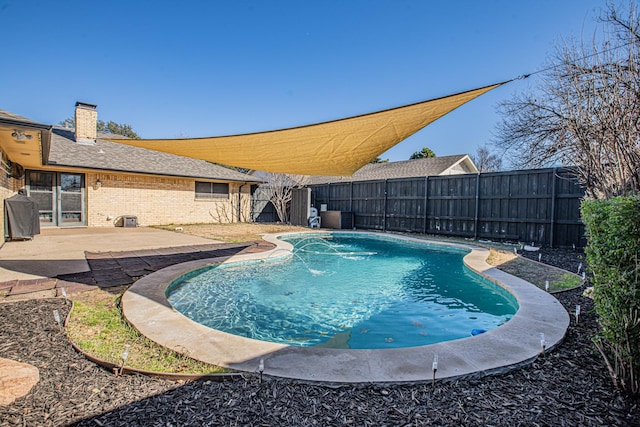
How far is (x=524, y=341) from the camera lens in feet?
9.20

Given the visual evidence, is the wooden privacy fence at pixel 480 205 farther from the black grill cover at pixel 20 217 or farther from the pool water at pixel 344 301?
the black grill cover at pixel 20 217

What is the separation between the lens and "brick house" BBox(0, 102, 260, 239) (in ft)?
37.1

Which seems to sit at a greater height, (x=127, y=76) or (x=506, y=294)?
(x=127, y=76)

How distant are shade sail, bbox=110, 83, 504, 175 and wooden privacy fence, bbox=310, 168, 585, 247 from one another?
5.78 m

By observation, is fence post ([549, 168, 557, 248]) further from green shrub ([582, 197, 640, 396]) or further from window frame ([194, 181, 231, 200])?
window frame ([194, 181, 231, 200])

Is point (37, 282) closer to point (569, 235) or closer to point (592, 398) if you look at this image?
point (592, 398)

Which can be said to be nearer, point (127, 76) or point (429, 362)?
point (429, 362)

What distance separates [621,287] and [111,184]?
15131 millimetres

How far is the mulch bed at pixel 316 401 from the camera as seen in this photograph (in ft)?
5.83

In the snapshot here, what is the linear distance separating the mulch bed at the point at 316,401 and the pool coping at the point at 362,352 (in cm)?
10

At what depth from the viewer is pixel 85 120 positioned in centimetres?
1298

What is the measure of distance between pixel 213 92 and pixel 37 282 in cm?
1064

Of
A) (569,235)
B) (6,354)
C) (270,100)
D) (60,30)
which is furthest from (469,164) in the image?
(6,354)

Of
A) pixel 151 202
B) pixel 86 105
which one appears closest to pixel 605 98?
pixel 151 202
